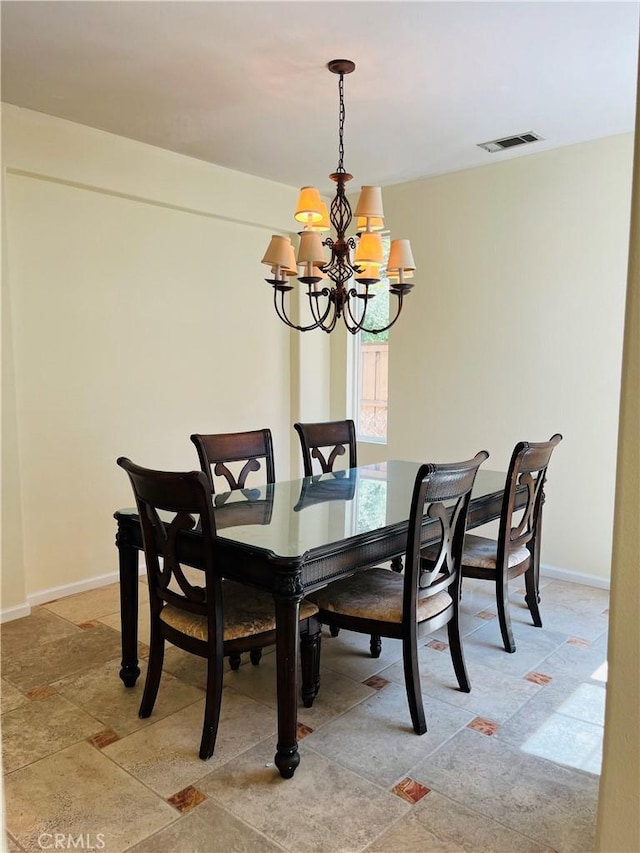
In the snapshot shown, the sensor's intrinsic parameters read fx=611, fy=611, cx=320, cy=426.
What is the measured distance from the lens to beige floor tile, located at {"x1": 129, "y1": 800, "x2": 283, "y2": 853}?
1714 mm

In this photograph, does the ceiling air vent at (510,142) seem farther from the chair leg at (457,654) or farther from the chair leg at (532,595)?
the chair leg at (457,654)

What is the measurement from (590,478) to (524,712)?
1.84 meters

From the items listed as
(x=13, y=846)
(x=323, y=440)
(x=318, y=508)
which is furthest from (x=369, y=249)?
(x=13, y=846)

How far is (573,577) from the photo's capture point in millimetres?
3922

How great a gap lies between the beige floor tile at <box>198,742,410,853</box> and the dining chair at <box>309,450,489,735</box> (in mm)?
398

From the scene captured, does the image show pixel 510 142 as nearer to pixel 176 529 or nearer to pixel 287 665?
pixel 176 529

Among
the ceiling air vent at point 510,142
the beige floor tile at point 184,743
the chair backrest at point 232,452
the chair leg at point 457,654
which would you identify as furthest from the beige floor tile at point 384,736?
the ceiling air vent at point 510,142

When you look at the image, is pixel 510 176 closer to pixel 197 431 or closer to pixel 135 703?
pixel 197 431

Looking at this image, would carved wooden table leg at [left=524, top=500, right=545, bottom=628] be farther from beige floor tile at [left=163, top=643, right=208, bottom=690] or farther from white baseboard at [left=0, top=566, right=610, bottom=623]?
beige floor tile at [left=163, top=643, right=208, bottom=690]

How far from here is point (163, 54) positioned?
2.66 meters

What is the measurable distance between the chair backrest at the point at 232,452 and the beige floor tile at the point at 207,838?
141cm

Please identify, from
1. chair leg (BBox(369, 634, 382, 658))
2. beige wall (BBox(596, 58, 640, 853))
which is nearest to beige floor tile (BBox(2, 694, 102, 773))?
chair leg (BBox(369, 634, 382, 658))

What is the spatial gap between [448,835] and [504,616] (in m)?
1.28

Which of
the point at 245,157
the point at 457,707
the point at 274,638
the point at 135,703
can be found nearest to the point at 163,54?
the point at 245,157
